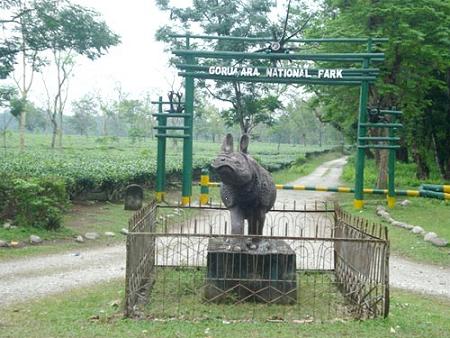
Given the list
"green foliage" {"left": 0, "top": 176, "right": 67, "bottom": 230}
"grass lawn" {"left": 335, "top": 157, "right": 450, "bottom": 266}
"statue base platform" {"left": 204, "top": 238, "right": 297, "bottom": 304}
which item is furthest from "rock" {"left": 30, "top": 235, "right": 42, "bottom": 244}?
"grass lawn" {"left": 335, "top": 157, "right": 450, "bottom": 266}

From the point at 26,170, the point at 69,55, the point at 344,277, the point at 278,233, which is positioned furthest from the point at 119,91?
the point at 344,277

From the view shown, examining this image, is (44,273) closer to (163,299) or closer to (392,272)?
(163,299)

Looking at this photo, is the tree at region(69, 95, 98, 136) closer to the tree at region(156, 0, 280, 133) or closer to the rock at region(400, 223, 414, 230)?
the tree at region(156, 0, 280, 133)

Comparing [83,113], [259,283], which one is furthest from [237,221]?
[83,113]

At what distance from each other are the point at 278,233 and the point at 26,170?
718 cm

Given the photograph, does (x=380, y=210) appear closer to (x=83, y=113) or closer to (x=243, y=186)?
(x=243, y=186)

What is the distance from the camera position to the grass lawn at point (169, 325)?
540cm

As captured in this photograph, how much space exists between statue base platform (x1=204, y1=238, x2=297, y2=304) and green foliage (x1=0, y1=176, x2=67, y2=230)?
5.36 metres

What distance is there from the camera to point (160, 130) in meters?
14.3

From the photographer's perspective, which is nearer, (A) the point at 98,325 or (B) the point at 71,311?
(A) the point at 98,325

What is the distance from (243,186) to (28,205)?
19.1ft

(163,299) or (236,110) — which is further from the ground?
(236,110)

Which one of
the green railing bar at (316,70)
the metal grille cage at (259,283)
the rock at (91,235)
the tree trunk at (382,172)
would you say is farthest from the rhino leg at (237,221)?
the tree trunk at (382,172)

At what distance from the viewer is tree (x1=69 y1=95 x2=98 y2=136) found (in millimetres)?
68444
